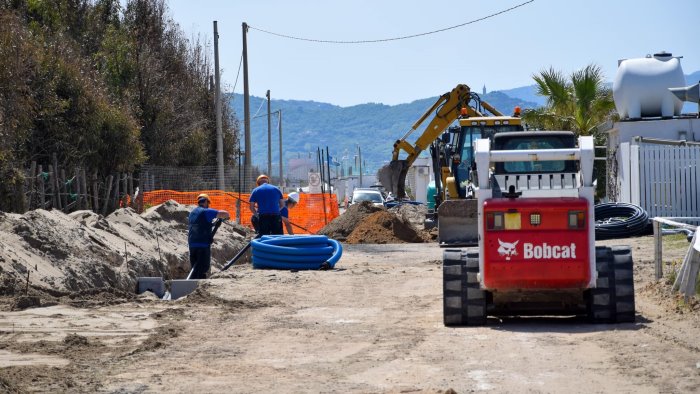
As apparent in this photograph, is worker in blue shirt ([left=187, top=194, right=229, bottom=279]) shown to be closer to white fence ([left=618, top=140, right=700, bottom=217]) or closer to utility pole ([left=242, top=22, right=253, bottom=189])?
white fence ([left=618, top=140, right=700, bottom=217])

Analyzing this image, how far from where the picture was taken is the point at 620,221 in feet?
86.4

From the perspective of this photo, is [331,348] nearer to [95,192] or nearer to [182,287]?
[182,287]

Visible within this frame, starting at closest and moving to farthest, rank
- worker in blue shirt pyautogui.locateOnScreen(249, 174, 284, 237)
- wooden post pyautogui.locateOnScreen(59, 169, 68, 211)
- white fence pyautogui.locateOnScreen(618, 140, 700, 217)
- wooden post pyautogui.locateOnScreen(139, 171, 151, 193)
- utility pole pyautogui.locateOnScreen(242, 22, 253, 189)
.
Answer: worker in blue shirt pyautogui.locateOnScreen(249, 174, 284, 237), white fence pyautogui.locateOnScreen(618, 140, 700, 217), wooden post pyautogui.locateOnScreen(59, 169, 68, 211), wooden post pyautogui.locateOnScreen(139, 171, 151, 193), utility pole pyautogui.locateOnScreen(242, 22, 253, 189)

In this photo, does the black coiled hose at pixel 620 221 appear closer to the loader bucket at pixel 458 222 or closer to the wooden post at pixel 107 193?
the loader bucket at pixel 458 222

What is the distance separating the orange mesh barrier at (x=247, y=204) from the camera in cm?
3672

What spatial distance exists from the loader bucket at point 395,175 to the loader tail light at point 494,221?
917 inches

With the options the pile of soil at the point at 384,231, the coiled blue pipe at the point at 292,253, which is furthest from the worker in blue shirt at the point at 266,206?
the pile of soil at the point at 384,231

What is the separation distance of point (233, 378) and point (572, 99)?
3250 centimetres

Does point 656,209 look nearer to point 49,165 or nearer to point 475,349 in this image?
point 49,165

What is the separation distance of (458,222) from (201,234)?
9.48m

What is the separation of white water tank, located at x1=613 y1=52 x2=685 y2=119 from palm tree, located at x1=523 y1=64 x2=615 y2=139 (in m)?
6.31

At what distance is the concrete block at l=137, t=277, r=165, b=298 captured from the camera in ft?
61.3

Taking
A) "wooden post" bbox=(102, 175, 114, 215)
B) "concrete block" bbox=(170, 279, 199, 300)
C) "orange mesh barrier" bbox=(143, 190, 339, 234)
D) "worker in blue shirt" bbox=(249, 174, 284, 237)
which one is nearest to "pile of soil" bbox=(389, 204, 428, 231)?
"orange mesh barrier" bbox=(143, 190, 339, 234)

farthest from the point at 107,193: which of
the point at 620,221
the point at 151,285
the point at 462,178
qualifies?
the point at 620,221
